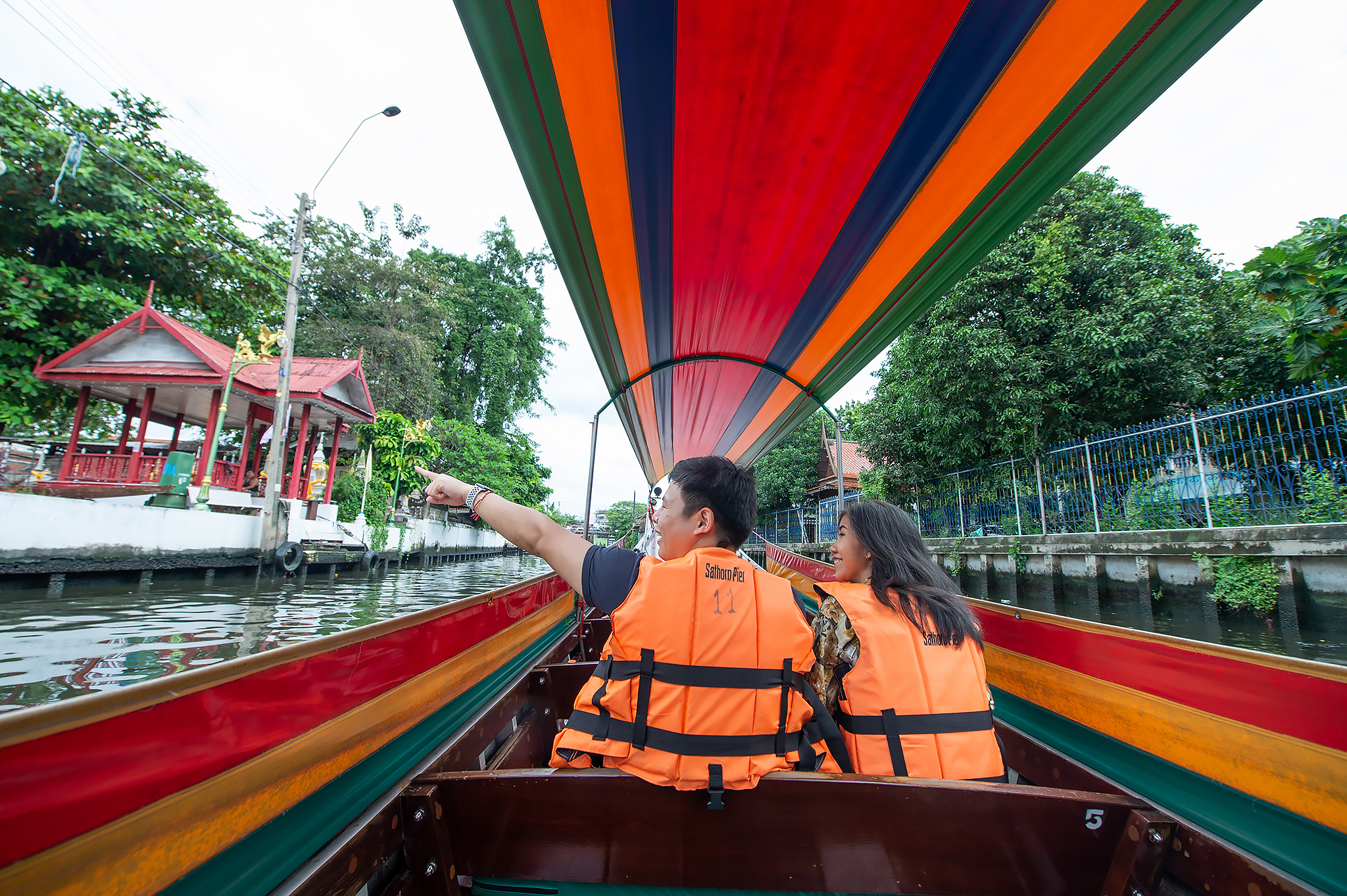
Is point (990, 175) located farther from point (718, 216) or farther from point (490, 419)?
point (490, 419)

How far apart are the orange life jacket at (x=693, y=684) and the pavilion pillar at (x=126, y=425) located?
17.8m

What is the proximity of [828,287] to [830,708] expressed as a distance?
2.04 m

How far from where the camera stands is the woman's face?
5.51 ft

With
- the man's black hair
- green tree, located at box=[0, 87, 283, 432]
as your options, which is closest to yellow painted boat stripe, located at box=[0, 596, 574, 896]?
the man's black hair

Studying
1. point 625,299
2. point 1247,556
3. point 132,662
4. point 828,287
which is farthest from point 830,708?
point 1247,556

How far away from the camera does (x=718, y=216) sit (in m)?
2.35

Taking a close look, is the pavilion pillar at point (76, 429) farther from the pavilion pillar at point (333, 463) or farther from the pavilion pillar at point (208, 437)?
the pavilion pillar at point (333, 463)

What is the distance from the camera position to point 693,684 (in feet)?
3.74

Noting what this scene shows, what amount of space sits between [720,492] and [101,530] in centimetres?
1126

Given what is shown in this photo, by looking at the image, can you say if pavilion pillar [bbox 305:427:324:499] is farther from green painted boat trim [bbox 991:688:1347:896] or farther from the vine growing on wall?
the vine growing on wall

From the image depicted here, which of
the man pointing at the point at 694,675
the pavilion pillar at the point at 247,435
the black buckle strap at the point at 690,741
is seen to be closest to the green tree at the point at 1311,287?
the man pointing at the point at 694,675

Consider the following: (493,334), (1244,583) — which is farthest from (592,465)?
(493,334)

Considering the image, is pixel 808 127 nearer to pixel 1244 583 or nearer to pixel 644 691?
pixel 644 691

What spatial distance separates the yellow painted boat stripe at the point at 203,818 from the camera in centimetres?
79
